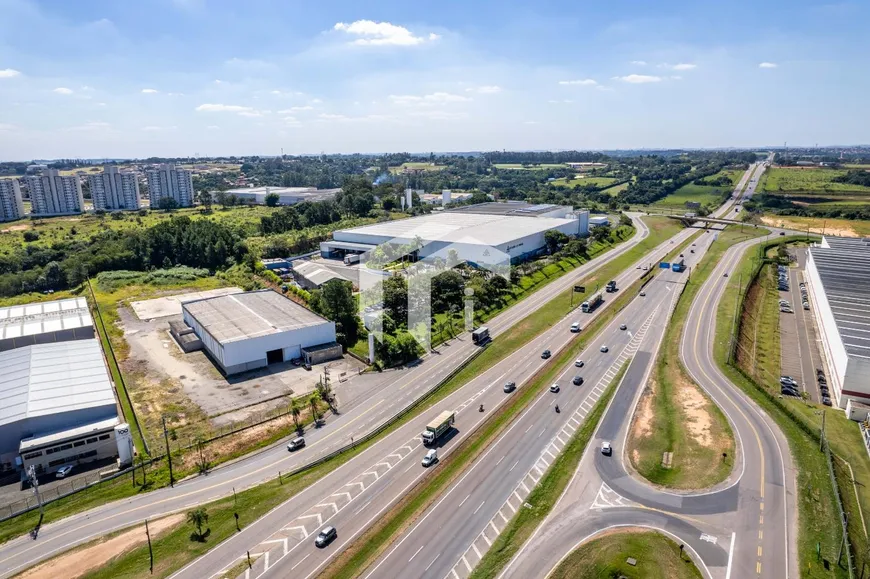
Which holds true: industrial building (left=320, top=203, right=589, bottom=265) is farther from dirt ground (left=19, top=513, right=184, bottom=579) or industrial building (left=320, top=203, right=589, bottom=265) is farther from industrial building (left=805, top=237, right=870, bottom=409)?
dirt ground (left=19, top=513, right=184, bottom=579)

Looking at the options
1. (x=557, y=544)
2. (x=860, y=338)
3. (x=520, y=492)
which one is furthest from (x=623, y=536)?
(x=860, y=338)

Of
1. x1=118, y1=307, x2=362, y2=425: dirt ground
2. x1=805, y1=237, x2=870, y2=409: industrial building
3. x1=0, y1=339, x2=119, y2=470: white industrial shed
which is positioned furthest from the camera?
x1=118, y1=307, x2=362, y2=425: dirt ground

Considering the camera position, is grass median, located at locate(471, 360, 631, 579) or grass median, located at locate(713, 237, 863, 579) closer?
grass median, located at locate(713, 237, 863, 579)

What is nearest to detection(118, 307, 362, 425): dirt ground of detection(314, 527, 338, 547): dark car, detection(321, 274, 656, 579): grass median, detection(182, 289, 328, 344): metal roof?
detection(182, 289, 328, 344): metal roof

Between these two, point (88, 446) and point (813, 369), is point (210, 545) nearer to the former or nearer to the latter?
point (88, 446)

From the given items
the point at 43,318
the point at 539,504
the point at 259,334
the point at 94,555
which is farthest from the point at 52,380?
the point at 539,504

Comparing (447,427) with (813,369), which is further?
(813,369)

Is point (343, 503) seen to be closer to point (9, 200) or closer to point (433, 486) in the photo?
point (433, 486)
